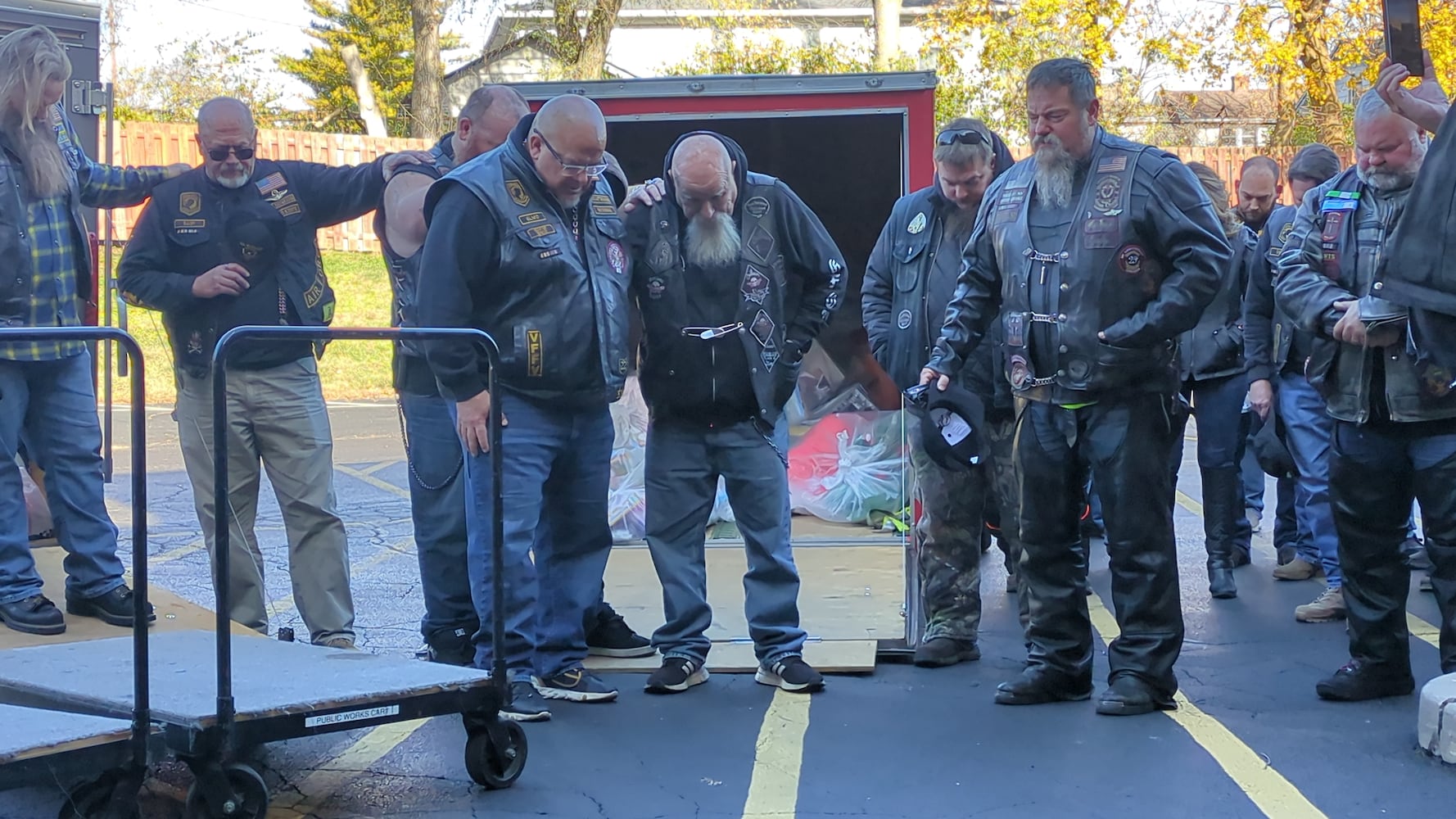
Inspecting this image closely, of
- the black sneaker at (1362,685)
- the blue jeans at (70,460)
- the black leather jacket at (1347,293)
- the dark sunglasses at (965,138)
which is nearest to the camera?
the black leather jacket at (1347,293)

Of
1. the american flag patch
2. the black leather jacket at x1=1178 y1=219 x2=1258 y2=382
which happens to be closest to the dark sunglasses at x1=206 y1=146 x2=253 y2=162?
the american flag patch

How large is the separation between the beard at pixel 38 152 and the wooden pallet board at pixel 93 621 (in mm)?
1498

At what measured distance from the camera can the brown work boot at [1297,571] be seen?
25.4ft

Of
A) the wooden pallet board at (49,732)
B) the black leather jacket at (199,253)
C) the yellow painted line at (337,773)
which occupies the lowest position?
the yellow painted line at (337,773)

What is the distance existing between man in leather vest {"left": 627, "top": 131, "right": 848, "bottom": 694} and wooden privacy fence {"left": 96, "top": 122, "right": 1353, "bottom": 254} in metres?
20.2

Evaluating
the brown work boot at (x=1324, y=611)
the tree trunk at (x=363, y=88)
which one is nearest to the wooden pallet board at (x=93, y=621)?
the brown work boot at (x=1324, y=611)

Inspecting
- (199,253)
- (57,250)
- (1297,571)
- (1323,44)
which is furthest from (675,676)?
(1323,44)

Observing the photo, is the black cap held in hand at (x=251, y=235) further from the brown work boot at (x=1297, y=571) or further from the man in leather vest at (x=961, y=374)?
the brown work boot at (x=1297, y=571)

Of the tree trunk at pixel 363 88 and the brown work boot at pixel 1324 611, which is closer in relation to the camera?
the brown work boot at pixel 1324 611

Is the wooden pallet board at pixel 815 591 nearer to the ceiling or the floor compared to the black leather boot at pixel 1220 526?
nearer to the floor

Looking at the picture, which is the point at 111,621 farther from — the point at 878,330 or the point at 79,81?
the point at 79,81

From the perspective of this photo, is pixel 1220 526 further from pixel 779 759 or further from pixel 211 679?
pixel 211 679

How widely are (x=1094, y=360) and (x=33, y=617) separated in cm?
379

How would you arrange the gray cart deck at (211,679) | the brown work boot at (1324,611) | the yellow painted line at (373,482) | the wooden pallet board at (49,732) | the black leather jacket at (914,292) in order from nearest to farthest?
the wooden pallet board at (49,732)
the gray cart deck at (211,679)
the black leather jacket at (914,292)
the brown work boot at (1324,611)
the yellow painted line at (373,482)
